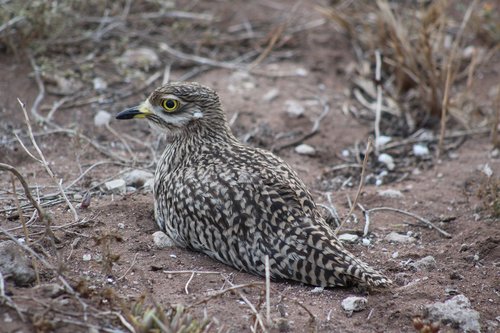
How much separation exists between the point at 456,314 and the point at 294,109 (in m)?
3.67

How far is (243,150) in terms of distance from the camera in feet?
18.2

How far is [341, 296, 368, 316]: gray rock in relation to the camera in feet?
15.0

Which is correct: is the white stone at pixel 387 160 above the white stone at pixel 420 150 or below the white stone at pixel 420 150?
below

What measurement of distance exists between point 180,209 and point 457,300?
1.87 meters

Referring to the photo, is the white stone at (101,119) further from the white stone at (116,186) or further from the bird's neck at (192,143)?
the bird's neck at (192,143)

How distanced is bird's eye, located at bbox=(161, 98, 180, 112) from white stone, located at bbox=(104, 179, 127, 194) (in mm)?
723

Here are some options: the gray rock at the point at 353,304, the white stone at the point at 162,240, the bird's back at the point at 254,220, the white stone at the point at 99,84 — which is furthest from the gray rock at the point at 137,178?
the gray rock at the point at 353,304

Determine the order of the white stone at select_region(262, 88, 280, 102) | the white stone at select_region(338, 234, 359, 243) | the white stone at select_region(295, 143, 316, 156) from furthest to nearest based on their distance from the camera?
the white stone at select_region(262, 88, 280, 102) < the white stone at select_region(295, 143, 316, 156) < the white stone at select_region(338, 234, 359, 243)

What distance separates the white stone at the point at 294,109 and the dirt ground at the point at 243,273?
0.06 metres

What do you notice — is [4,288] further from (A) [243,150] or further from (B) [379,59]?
(B) [379,59]

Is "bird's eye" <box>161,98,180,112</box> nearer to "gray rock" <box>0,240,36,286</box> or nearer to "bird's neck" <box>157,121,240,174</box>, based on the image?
"bird's neck" <box>157,121,240,174</box>

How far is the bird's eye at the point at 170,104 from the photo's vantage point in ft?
18.7

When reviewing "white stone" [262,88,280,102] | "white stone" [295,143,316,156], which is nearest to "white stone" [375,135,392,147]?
"white stone" [295,143,316,156]

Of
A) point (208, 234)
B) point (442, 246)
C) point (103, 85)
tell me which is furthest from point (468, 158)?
point (103, 85)
